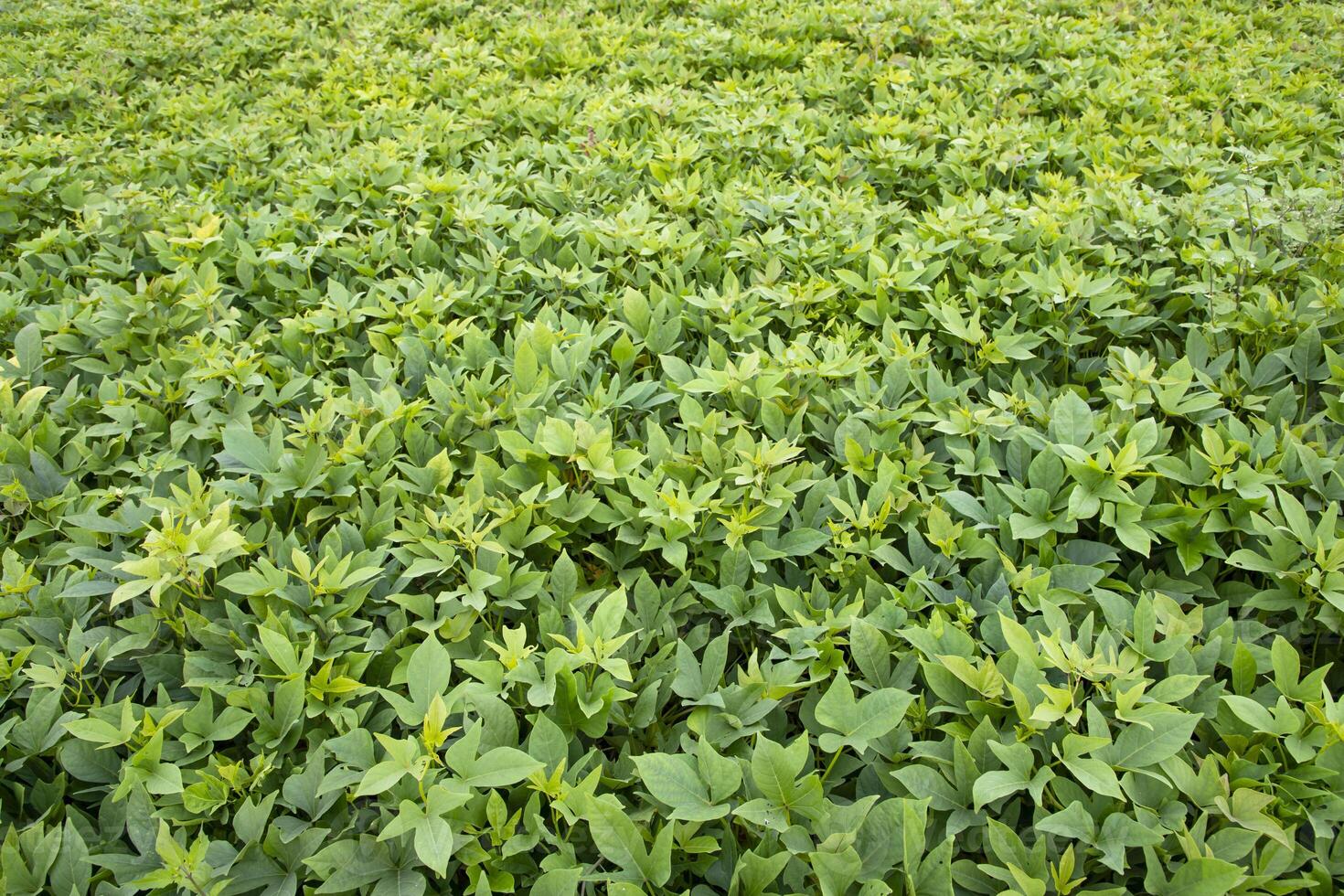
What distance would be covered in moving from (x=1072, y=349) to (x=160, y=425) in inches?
114

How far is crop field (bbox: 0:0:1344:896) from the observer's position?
5.06 feet

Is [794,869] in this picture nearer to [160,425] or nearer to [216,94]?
[160,425]

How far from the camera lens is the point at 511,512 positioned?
81.0 inches

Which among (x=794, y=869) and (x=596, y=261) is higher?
(x=596, y=261)

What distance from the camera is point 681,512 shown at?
6.63 ft

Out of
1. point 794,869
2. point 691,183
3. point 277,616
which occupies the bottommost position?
point 794,869

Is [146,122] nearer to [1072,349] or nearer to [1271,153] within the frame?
[1072,349]

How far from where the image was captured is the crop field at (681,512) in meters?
1.54

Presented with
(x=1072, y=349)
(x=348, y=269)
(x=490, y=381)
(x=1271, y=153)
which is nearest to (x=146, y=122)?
(x=348, y=269)

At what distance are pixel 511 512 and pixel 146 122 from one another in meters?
4.30

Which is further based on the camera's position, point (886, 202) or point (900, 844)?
point (886, 202)

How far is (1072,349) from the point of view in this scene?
2.77 meters

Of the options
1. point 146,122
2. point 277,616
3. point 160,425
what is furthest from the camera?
point 146,122

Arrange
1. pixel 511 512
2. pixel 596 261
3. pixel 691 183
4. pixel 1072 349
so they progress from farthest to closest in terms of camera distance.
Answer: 1. pixel 691 183
2. pixel 596 261
3. pixel 1072 349
4. pixel 511 512
